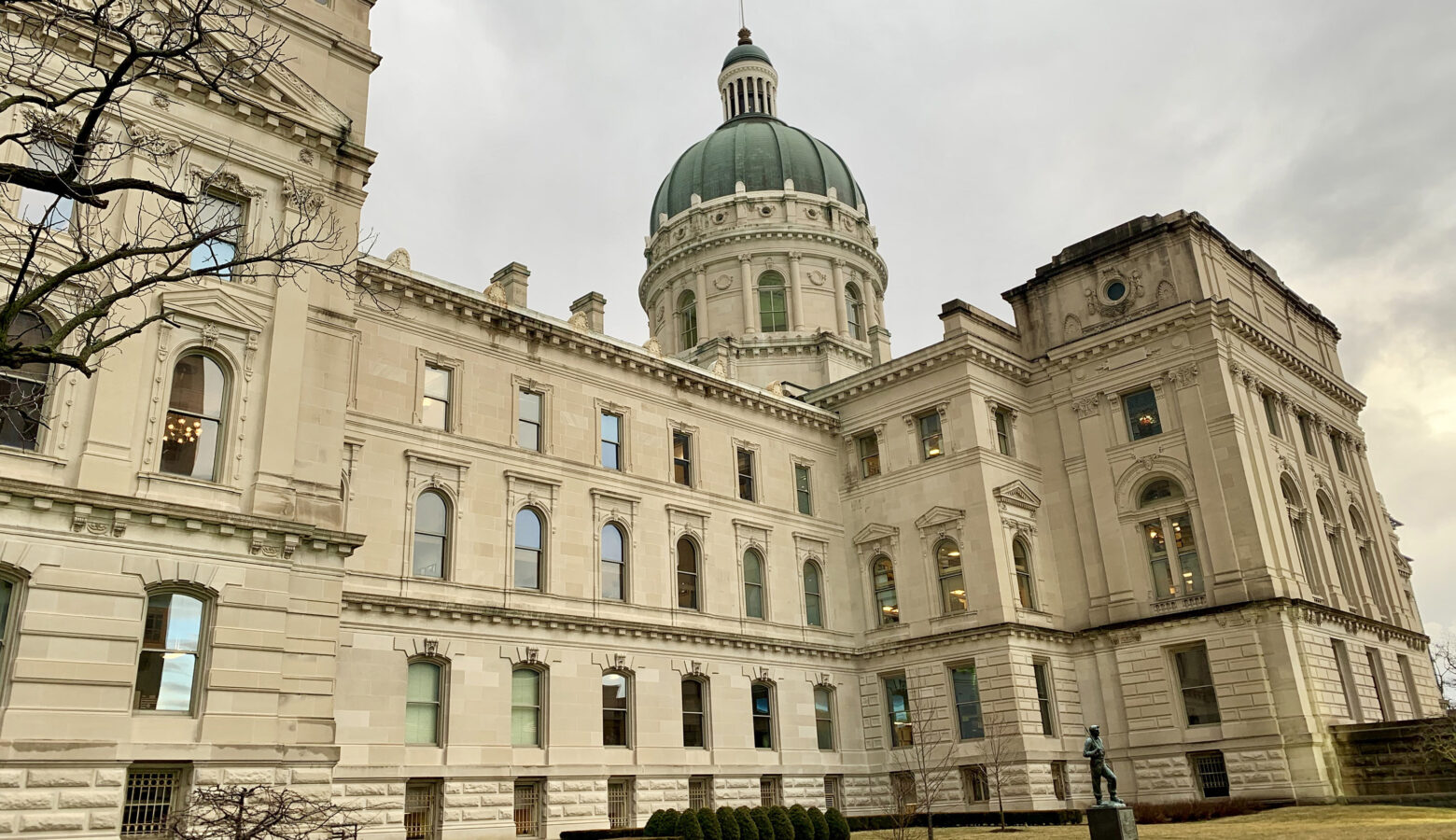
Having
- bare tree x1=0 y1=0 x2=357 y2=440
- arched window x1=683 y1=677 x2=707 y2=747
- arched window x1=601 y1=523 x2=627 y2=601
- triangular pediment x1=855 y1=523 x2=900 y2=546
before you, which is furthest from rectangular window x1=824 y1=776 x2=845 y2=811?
bare tree x1=0 y1=0 x2=357 y2=440

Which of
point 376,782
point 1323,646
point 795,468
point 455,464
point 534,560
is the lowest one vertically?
point 376,782

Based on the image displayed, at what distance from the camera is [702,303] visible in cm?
6006

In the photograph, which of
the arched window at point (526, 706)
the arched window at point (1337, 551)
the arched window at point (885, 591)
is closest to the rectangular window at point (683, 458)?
the arched window at point (885, 591)

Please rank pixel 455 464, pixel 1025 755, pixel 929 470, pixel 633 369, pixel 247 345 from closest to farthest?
pixel 247 345
pixel 455 464
pixel 1025 755
pixel 633 369
pixel 929 470

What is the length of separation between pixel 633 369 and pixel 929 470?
1224 centimetres

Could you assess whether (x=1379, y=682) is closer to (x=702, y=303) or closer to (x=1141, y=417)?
(x=1141, y=417)

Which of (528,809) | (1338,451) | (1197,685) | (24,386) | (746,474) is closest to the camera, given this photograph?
(24,386)

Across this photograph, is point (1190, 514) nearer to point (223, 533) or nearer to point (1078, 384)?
point (1078, 384)

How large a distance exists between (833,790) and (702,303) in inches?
1174

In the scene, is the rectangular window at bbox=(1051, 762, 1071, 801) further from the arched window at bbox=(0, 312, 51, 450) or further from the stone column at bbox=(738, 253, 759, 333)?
the arched window at bbox=(0, 312, 51, 450)

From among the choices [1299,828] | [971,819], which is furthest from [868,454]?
[1299,828]

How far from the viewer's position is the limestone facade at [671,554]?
1933 centimetres

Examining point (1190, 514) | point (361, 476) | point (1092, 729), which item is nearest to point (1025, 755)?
point (1190, 514)

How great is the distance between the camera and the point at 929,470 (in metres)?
41.2
